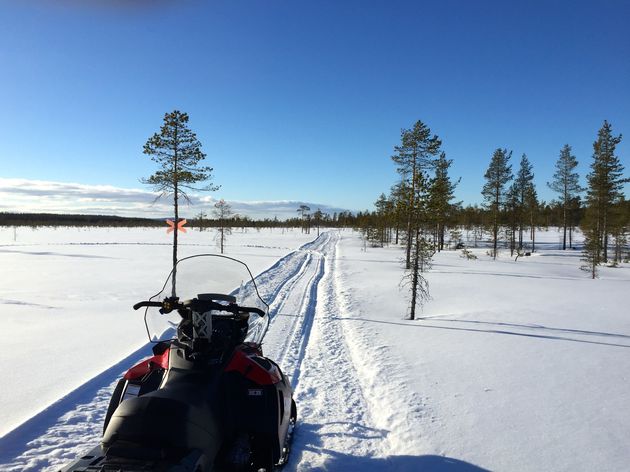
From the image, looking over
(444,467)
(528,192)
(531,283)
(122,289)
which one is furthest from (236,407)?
(528,192)

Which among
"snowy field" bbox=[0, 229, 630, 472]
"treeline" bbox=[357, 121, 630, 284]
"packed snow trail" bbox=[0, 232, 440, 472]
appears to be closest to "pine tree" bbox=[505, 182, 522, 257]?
"treeline" bbox=[357, 121, 630, 284]

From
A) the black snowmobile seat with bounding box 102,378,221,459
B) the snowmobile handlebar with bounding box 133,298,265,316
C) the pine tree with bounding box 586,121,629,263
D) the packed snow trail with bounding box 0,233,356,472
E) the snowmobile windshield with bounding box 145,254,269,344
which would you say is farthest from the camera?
the pine tree with bounding box 586,121,629,263

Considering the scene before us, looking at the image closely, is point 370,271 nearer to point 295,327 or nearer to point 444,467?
point 295,327

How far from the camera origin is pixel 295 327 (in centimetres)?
902

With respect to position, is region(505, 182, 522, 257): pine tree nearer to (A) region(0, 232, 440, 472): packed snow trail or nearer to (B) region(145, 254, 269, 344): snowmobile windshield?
(A) region(0, 232, 440, 472): packed snow trail

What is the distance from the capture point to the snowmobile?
6.63ft

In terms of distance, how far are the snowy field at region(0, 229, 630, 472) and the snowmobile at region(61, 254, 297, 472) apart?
1.03 metres

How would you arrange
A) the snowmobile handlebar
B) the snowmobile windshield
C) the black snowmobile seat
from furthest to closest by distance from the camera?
the snowmobile windshield
the snowmobile handlebar
the black snowmobile seat

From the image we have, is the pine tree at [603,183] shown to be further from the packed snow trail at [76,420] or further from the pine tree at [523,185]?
the packed snow trail at [76,420]

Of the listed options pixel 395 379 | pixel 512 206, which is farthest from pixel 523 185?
pixel 395 379

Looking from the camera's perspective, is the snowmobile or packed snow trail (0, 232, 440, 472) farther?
packed snow trail (0, 232, 440, 472)

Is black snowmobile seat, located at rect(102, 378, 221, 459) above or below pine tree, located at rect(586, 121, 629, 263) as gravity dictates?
below

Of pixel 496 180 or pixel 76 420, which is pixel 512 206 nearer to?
pixel 496 180

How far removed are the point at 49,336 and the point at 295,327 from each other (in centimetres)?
529
